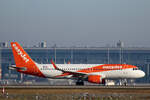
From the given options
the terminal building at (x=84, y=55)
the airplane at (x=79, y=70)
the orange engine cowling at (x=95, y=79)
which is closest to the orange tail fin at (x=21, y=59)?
the airplane at (x=79, y=70)

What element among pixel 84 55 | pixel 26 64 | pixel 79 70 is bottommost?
pixel 79 70

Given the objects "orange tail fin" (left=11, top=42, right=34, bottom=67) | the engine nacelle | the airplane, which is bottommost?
the engine nacelle

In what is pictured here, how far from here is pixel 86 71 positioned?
278 feet

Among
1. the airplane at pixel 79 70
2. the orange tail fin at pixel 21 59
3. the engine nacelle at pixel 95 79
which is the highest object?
the orange tail fin at pixel 21 59

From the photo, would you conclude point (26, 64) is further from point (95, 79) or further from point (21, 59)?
point (95, 79)

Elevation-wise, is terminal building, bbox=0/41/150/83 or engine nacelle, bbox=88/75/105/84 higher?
terminal building, bbox=0/41/150/83

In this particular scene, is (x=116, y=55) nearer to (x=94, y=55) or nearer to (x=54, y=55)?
(x=94, y=55)

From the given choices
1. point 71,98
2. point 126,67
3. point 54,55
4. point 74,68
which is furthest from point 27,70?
point 54,55

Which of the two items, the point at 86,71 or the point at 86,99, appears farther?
the point at 86,71

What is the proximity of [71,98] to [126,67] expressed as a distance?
36.9 m

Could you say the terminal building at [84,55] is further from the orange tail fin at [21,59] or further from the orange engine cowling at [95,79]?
the orange engine cowling at [95,79]

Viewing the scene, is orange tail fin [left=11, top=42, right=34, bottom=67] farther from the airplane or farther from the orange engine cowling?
the orange engine cowling

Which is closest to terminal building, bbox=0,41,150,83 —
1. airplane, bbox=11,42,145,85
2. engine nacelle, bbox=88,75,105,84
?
airplane, bbox=11,42,145,85

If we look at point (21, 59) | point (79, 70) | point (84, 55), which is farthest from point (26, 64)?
point (84, 55)
